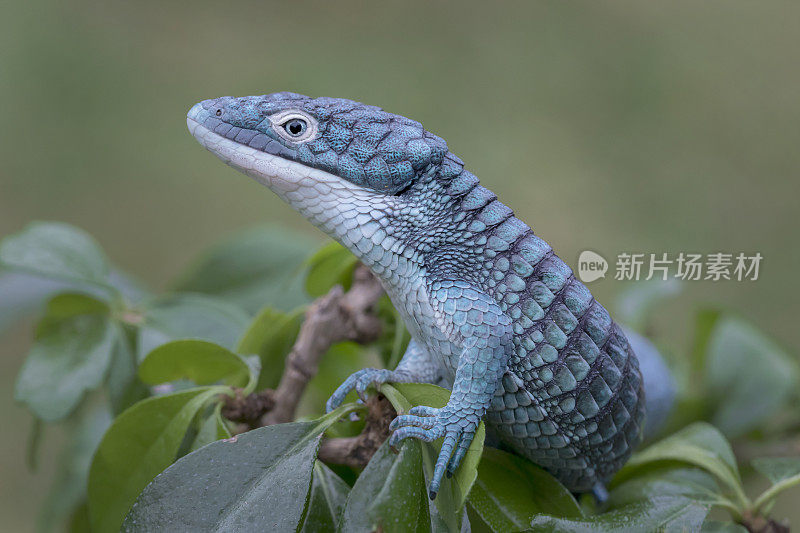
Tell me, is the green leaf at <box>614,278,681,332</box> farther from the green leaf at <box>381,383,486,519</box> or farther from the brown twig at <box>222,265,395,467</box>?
the green leaf at <box>381,383,486,519</box>

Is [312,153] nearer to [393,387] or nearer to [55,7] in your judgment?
[393,387]

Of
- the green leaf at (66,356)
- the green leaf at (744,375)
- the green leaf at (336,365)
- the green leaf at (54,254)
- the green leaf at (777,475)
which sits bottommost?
the green leaf at (66,356)

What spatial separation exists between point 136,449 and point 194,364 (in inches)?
6.8

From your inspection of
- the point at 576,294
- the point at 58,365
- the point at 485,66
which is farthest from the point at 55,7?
the point at 576,294

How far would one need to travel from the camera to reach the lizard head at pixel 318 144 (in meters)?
1.18

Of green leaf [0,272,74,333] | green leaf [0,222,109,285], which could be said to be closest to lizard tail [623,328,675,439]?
green leaf [0,222,109,285]

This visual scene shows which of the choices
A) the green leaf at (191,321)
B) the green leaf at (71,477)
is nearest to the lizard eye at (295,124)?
the green leaf at (191,321)

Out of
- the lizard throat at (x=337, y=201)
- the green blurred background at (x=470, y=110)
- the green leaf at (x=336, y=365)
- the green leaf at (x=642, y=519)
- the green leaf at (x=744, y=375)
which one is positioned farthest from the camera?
the green blurred background at (x=470, y=110)

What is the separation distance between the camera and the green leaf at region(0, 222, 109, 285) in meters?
1.52

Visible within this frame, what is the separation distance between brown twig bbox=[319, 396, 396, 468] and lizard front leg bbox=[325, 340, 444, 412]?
3 centimetres

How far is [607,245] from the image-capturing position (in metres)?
3.97

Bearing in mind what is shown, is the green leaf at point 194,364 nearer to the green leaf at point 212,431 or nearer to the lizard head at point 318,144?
the green leaf at point 212,431

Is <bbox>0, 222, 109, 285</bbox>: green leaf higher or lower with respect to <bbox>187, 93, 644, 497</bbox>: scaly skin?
lower

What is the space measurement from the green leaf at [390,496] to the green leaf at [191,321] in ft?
2.11
